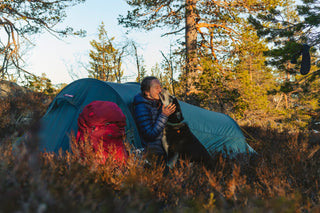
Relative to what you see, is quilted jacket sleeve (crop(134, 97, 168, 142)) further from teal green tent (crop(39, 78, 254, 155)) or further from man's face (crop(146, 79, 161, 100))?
teal green tent (crop(39, 78, 254, 155))

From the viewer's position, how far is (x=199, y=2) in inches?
449

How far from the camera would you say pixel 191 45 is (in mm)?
11633

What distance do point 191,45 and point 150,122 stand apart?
27.8 ft

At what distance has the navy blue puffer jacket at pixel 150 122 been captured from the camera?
12.3 feet

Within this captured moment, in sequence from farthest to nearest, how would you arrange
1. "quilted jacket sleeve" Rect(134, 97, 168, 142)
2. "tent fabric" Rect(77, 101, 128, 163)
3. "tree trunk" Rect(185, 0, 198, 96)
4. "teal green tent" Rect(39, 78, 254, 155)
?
"tree trunk" Rect(185, 0, 198, 96) → "teal green tent" Rect(39, 78, 254, 155) → "quilted jacket sleeve" Rect(134, 97, 168, 142) → "tent fabric" Rect(77, 101, 128, 163)

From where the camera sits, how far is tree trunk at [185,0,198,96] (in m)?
10.3

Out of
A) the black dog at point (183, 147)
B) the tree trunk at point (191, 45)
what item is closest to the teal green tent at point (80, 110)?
the black dog at point (183, 147)

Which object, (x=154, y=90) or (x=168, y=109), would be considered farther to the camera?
(x=154, y=90)

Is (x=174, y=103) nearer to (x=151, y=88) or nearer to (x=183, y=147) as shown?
(x=151, y=88)

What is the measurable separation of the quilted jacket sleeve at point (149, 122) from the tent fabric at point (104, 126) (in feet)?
1.22

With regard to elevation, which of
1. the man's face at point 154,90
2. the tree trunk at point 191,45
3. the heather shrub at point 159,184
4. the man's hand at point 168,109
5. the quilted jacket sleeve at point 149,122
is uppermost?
the tree trunk at point 191,45

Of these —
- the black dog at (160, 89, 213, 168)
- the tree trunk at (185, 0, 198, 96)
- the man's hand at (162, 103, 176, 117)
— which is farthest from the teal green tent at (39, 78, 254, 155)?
the tree trunk at (185, 0, 198, 96)

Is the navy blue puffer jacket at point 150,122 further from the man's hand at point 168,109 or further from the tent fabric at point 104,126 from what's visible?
the tent fabric at point 104,126

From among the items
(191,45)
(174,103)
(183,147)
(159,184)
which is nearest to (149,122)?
(174,103)
